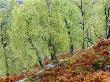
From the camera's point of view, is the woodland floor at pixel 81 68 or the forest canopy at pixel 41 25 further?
the forest canopy at pixel 41 25

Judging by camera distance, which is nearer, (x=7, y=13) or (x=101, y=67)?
(x=101, y=67)

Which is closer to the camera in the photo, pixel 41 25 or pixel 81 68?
pixel 81 68

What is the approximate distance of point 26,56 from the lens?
58188 mm

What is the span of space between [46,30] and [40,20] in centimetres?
245

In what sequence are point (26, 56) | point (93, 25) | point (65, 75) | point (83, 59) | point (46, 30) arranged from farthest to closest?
point (93, 25)
point (26, 56)
point (46, 30)
point (83, 59)
point (65, 75)

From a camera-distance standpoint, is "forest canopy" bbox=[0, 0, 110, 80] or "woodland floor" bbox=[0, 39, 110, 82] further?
"forest canopy" bbox=[0, 0, 110, 80]

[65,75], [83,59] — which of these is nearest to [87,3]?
[83,59]

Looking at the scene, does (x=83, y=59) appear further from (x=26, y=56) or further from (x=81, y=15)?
(x=81, y=15)

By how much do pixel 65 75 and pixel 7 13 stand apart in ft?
131

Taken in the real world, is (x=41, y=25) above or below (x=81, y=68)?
above

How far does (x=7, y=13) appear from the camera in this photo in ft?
206

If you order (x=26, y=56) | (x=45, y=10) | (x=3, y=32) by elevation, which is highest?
(x=45, y=10)

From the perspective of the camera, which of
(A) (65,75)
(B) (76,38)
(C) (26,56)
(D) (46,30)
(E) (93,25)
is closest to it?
(A) (65,75)

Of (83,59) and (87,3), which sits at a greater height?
(87,3)
